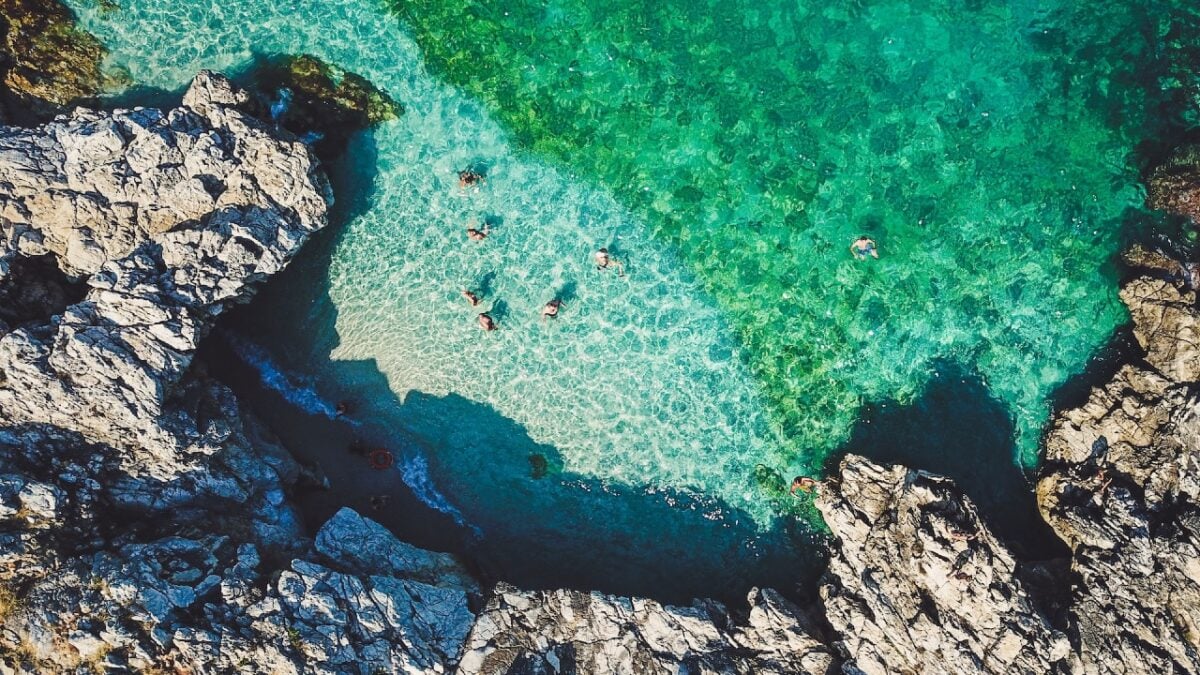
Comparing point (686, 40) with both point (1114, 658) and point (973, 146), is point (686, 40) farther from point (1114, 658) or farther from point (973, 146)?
point (1114, 658)

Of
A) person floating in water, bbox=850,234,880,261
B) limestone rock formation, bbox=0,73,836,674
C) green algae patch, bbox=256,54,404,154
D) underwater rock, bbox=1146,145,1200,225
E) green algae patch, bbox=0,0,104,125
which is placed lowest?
limestone rock formation, bbox=0,73,836,674

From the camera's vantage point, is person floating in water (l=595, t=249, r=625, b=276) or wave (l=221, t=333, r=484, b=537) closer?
person floating in water (l=595, t=249, r=625, b=276)

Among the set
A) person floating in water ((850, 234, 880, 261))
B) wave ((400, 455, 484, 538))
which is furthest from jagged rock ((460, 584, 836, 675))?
person floating in water ((850, 234, 880, 261))

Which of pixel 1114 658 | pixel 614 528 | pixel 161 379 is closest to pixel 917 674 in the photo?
pixel 1114 658

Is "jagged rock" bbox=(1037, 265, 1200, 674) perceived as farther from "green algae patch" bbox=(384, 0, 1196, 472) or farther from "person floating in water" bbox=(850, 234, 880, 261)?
"person floating in water" bbox=(850, 234, 880, 261)

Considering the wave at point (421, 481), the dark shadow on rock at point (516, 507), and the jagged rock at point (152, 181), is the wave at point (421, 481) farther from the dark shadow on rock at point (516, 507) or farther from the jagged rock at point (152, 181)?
the jagged rock at point (152, 181)

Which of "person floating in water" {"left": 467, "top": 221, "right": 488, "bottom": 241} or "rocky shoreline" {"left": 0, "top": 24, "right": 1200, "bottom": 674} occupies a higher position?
"person floating in water" {"left": 467, "top": 221, "right": 488, "bottom": 241}

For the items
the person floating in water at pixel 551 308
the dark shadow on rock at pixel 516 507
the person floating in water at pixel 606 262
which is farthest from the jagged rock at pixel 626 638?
the person floating in water at pixel 606 262

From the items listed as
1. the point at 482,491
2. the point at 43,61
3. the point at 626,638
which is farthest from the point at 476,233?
the point at 43,61
